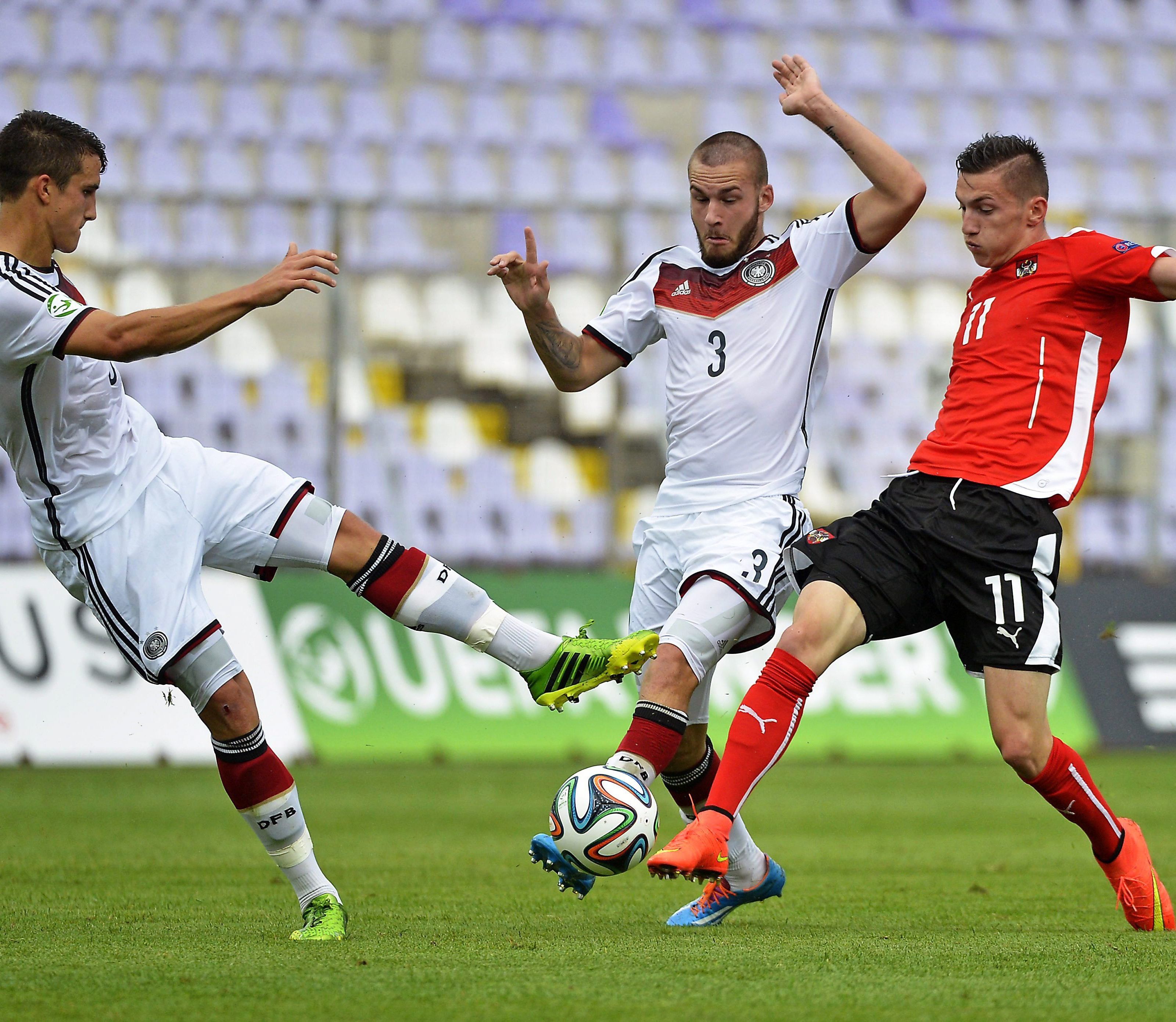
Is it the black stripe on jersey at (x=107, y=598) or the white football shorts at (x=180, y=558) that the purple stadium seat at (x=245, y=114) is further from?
the black stripe on jersey at (x=107, y=598)

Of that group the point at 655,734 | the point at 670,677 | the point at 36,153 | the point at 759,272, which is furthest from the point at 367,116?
the point at 655,734

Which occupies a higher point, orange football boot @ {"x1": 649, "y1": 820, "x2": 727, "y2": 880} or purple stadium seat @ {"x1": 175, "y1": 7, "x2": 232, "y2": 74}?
purple stadium seat @ {"x1": 175, "y1": 7, "x2": 232, "y2": 74}

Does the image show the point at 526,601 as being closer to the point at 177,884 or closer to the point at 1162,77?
the point at 177,884

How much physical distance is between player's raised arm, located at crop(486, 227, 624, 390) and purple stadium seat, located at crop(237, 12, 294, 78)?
35.0 feet

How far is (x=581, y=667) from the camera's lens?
15.7 ft

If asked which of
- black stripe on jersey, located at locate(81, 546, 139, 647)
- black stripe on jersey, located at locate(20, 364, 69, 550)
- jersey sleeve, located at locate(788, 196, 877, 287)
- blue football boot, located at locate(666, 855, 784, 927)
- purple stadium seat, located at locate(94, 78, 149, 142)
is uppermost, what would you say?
purple stadium seat, located at locate(94, 78, 149, 142)

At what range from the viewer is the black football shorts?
4.73m

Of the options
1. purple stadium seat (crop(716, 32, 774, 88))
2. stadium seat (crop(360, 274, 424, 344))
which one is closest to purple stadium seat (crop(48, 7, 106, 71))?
stadium seat (crop(360, 274, 424, 344))

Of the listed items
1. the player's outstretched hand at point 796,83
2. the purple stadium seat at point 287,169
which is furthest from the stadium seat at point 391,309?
the player's outstretched hand at point 796,83

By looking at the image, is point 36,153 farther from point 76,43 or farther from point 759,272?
point 76,43

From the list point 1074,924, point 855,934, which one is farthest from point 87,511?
point 1074,924

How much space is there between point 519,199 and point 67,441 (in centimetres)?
918

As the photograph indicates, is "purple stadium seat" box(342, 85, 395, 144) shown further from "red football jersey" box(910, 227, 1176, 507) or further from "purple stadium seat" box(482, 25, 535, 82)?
"red football jersey" box(910, 227, 1176, 507)

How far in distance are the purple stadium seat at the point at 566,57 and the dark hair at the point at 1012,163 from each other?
11.2 metres
